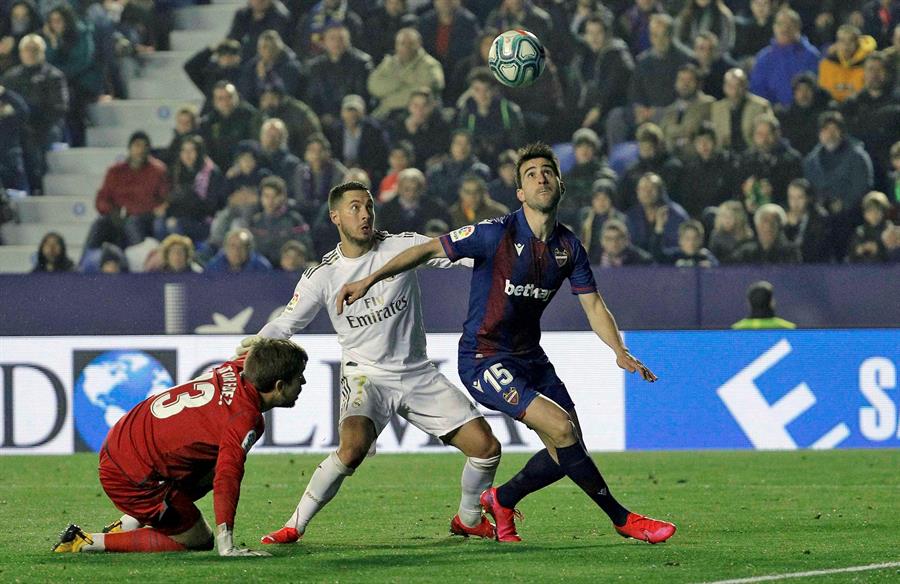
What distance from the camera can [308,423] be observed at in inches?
531

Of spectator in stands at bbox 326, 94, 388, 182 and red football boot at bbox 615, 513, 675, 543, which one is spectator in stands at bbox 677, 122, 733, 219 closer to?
spectator in stands at bbox 326, 94, 388, 182

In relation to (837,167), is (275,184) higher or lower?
lower

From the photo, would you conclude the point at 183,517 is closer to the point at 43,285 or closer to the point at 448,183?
the point at 43,285

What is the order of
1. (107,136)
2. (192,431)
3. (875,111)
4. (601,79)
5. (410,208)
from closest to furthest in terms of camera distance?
(192,431) → (410,208) → (875,111) → (601,79) → (107,136)

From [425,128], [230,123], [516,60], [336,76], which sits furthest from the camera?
[336,76]

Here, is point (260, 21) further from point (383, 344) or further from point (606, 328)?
point (606, 328)

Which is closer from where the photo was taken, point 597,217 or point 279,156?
point 597,217

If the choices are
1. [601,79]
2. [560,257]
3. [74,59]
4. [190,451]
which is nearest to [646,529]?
[560,257]

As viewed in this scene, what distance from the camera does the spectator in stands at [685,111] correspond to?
16.5 meters

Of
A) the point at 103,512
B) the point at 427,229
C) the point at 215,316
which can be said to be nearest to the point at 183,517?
the point at 103,512

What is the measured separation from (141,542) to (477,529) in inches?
67.2

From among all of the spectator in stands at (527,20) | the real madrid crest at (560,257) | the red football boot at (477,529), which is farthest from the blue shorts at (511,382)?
the spectator in stands at (527,20)

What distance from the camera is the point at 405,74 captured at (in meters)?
17.5

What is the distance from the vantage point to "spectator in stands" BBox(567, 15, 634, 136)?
1722cm
